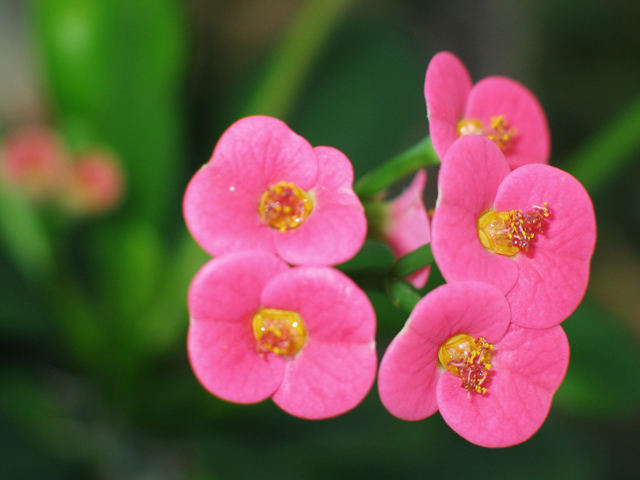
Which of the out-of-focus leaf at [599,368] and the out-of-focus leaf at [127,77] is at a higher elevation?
the out-of-focus leaf at [127,77]

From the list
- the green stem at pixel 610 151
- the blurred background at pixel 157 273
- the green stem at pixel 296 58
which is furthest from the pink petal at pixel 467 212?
the green stem at pixel 296 58

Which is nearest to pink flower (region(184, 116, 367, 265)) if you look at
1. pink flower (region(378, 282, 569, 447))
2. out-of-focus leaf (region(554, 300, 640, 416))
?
pink flower (region(378, 282, 569, 447))

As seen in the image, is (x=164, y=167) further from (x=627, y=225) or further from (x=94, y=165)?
(x=627, y=225)

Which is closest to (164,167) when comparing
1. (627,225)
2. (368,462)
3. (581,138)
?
(368,462)

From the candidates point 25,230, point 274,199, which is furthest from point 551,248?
point 25,230

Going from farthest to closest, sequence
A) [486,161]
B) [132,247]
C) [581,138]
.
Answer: [581,138] < [132,247] < [486,161]

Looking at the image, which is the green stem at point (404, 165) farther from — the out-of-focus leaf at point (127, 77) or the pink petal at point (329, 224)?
the out-of-focus leaf at point (127, 77)

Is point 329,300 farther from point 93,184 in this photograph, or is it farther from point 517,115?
point 93,184
